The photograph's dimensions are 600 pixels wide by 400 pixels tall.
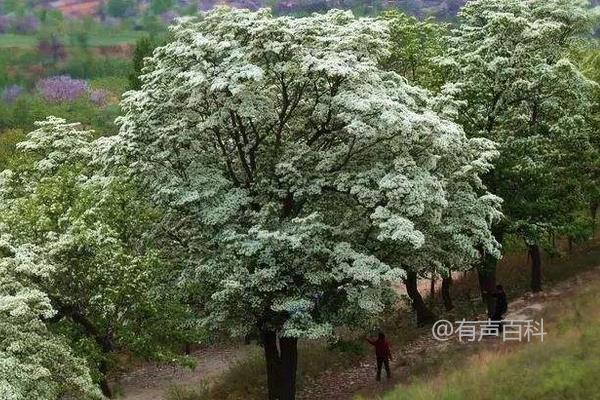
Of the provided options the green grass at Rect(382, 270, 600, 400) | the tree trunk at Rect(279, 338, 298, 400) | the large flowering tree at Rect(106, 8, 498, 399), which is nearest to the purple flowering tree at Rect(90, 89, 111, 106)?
the large flowering tree at Rect(106, 8, 498, 399)

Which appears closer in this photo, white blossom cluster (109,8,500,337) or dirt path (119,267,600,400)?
white blossom cluster (109,8,500,337)

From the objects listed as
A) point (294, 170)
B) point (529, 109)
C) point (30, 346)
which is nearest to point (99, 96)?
point (529, 109)

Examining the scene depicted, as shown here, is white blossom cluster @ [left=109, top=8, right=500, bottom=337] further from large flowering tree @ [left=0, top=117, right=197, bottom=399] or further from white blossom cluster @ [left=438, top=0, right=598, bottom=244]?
white blossom cluster @ [left=438, top=0, right=598, bottom=244]

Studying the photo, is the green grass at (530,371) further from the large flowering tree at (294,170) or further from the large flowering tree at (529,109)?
the large flowering tree at (529,109)

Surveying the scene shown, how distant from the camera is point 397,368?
25.5 metres

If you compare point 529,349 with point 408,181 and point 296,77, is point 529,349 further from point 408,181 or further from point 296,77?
point 296,77

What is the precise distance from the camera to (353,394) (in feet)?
78.4

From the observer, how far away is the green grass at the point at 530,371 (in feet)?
52.5

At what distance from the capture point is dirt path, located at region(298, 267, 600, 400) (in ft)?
77.6

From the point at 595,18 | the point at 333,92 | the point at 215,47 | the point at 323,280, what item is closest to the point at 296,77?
the point at 333,92

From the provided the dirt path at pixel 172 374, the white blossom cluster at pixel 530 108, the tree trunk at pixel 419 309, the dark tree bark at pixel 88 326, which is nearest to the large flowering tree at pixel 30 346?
the dark tree bark at pixel 88 326

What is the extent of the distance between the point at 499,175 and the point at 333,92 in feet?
33.2

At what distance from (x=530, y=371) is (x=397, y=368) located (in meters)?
8.87

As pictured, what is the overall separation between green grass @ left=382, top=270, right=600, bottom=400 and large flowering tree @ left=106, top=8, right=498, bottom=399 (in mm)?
3150
